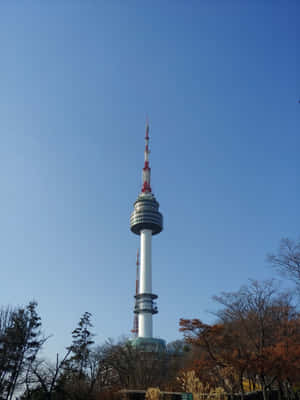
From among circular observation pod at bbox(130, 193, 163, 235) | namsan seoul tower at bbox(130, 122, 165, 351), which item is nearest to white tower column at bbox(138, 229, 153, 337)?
namsan seoul tower at bbox(130, 122, 165, 351)

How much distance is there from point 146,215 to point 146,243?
21.7 feet

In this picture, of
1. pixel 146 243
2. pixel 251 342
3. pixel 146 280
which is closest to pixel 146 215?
pixel 146 243

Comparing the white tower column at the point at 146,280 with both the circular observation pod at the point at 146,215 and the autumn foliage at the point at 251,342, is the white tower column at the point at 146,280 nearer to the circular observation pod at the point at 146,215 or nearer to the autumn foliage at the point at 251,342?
the circular observation pod at the point at 146,215

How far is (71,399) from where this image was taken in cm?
2631

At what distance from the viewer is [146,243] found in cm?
9250

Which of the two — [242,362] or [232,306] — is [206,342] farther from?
[232,306]

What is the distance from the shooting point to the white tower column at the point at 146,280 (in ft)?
280

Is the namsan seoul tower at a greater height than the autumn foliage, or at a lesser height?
greater

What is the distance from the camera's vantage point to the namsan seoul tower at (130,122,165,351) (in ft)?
280

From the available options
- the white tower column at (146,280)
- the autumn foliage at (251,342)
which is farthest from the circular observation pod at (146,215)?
the autumn foliage at (251,342)

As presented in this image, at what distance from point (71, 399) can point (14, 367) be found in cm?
562

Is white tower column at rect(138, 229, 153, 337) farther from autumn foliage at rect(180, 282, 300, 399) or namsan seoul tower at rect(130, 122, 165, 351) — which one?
autumn foliage at rect(180, 282, 300, 399)

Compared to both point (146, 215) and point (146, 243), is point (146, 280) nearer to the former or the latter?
point (146, 243)

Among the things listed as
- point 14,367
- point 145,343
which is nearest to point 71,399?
point 14,367
